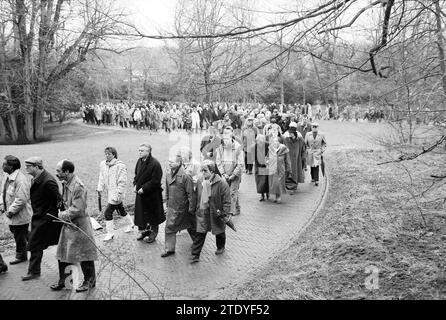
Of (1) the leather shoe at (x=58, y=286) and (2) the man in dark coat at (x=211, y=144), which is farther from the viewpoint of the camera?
(2) the man in dark coat at (x=211, y=144)

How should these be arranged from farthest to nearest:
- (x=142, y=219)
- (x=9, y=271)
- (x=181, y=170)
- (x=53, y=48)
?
(x=53, y=48)
(x=142, y=219)
(x=181, y=170)
(x=9, y=271)

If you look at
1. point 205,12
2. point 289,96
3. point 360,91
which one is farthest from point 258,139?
point 289,96

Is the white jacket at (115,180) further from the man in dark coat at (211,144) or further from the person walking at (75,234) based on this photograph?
the man in dark coat at (211,144)

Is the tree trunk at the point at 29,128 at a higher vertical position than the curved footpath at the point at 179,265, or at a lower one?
higher

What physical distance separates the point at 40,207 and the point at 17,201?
2.83ft

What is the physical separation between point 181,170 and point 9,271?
129 inches

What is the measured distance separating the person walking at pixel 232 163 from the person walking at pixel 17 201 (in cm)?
428

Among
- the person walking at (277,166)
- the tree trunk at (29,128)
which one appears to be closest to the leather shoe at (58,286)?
the person walking at (277,166)

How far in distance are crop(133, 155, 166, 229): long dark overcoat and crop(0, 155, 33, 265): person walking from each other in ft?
6.36

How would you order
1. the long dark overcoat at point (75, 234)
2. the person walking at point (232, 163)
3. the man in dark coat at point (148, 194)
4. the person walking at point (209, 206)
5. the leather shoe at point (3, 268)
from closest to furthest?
the long dark overcoat at point (75, 234), the leather shoe at point (3, 268), the person walking at point (209, 206), the man in dark coat at point (148, 194), the person walking at point (232, 163)

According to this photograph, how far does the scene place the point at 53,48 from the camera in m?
23.2

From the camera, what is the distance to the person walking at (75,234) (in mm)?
5969

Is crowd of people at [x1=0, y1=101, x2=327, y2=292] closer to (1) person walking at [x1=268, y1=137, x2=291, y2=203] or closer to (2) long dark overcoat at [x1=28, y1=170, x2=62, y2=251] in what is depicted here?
(2) long dark overcoat at [x1=28, y1=170, x2=62, y2=251]

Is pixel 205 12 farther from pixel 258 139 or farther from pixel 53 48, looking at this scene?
pixel 53 48
